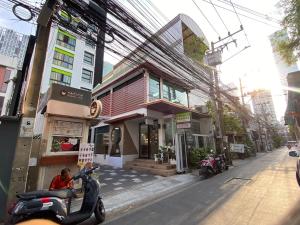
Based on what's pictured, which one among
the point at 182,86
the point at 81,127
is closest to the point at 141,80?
the point at 182,86

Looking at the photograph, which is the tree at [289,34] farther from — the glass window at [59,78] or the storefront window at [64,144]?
the glass window at [59,78]

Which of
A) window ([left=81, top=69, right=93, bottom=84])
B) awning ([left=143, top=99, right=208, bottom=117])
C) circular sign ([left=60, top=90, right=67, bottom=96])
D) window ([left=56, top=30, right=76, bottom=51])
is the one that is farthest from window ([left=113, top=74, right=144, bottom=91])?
window ([left=56, top=30, right=76, bottom=51])

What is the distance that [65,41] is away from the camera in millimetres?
22266

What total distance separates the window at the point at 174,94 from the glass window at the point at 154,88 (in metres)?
0.70

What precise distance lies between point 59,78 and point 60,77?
19 centimetres

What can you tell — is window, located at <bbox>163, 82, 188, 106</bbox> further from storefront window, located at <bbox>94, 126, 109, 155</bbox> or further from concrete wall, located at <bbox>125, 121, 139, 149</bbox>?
storefront window, located at <bbox>94, 126, 109, 155</bbox>

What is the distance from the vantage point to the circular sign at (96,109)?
7079 millimetres

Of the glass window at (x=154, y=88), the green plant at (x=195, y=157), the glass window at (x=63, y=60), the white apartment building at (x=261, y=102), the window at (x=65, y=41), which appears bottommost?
the green plant at (x=195, y=157)

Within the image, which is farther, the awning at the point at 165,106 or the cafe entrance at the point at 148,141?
the cafe entrance at the point at 148,141

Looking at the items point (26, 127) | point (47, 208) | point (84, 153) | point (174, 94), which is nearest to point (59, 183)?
point (84, 153)

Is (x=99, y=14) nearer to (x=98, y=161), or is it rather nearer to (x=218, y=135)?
(x=218, y=135)

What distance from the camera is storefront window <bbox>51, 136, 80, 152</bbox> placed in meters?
6.55

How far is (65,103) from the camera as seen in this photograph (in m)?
6.82

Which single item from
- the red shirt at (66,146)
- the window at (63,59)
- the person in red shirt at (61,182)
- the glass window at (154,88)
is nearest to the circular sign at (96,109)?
the red shirt at (66,146)
